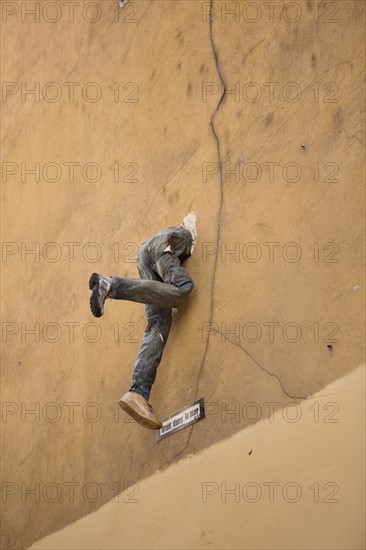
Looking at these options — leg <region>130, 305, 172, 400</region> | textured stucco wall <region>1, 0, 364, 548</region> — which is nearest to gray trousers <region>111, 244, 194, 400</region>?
leg <region>130, 305, 172, 400</region>

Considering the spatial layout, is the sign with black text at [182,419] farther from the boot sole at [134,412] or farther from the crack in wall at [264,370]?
the crack in wall at [264,370]

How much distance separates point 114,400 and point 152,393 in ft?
1.43

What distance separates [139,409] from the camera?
540cm

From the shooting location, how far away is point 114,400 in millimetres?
6223

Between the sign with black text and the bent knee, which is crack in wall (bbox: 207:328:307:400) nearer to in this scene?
the bent knee

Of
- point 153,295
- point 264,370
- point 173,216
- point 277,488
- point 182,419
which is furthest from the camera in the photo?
point 173,216

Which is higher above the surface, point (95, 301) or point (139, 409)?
point (95, 301)

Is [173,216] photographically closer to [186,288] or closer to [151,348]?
[186,288]

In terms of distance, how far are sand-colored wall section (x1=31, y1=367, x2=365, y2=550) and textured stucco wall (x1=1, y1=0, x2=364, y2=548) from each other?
11 centimetres

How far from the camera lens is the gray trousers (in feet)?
17.9

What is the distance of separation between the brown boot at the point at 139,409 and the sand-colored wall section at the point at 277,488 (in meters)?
0.26

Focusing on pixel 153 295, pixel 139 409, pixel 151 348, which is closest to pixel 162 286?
pixel 153 295

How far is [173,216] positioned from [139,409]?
3.78 ft

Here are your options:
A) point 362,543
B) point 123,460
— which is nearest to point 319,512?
point 362,543
